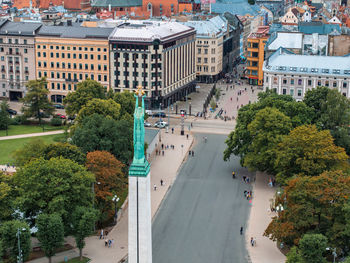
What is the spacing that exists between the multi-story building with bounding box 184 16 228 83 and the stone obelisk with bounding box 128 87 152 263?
411 feet

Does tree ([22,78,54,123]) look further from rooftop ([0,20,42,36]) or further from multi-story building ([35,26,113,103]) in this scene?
rooftop ([0,20,42,36])

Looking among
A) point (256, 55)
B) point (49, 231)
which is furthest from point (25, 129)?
point (256, 55)

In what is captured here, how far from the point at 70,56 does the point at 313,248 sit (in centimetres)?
9851

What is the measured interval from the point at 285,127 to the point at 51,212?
143 feet

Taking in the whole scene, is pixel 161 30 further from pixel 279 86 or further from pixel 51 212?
pixel 51 212

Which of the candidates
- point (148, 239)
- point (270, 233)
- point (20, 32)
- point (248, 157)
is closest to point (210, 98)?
point (20, 32)

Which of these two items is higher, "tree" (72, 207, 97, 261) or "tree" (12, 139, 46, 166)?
"tree" (12, 139, 46, 166)

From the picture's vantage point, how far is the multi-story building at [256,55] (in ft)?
586

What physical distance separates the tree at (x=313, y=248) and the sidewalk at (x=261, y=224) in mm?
7952

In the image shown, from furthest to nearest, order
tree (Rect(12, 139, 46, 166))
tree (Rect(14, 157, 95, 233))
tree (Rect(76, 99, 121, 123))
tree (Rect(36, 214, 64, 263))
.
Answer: tree (Rect(76, 99, 121, 123)), tree (Rect(12, 139, 46, 166)), tree (Rect(14, 157, 95, 233)), tree (Rect(36, 214, 64, 263))

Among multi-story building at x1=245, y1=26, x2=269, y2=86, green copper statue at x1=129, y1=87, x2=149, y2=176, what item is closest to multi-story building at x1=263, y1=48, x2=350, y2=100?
multi-story building at x1=245, y1=26, x2=269, y2=86

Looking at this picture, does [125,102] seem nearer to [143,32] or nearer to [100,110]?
[100,110]

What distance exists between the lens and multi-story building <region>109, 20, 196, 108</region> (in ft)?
487

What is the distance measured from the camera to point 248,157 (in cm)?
10444
